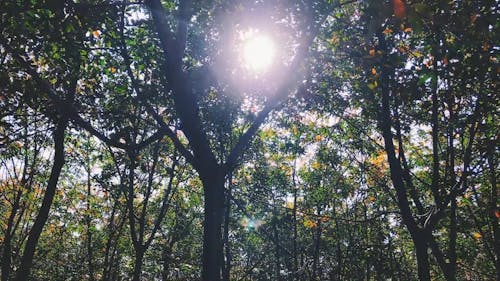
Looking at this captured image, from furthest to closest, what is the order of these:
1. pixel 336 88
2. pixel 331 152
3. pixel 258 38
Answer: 1. pixel 331 152
2. pixel 336 88
3. pixel 258 38

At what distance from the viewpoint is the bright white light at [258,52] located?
23.6 ft

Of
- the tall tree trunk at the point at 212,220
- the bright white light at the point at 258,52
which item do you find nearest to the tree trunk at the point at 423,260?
the tall tree trunk at the point at 212,220

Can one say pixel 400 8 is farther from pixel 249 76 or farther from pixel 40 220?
pixel 40 220

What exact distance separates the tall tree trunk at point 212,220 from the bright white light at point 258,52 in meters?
2.39

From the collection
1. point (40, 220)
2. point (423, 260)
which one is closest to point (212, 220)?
point (423, 260)

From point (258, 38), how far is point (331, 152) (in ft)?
35.2

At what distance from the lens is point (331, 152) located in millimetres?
17109

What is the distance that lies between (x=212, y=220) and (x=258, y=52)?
333 centimetres

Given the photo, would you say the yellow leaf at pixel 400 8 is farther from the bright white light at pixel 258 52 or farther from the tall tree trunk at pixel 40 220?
the tall tree trunk at pixel 40 220

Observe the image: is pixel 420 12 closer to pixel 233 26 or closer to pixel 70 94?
pixel 233 26

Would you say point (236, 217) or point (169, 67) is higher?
point (236, 217)

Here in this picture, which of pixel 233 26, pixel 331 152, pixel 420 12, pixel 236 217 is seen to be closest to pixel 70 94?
pixel 233 26

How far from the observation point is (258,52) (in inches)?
302

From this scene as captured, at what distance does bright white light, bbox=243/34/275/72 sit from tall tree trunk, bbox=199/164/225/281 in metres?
2.39
